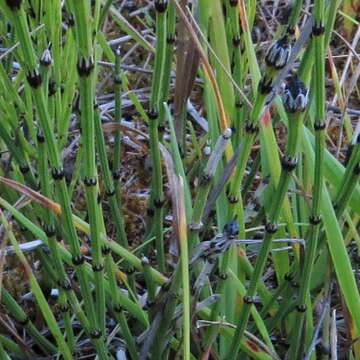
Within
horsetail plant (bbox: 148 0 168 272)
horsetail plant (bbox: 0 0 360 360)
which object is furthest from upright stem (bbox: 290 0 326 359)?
horsetail plant (bbox: 148 0 168 272)

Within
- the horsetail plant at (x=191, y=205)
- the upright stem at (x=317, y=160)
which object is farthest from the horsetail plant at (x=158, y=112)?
the upright stem at (x=317, y=160)

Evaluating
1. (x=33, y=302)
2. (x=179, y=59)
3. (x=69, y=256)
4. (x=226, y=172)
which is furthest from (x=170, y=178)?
(x=33, y=302)

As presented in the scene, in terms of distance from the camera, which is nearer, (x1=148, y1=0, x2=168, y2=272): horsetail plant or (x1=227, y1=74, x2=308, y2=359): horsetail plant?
(x1=227, y1=74, x2=308, y2=359): horsetail plant

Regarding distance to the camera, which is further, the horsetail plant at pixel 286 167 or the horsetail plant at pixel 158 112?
the horsetail plant at pixel 158 112

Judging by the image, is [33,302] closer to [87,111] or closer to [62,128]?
[62,128]

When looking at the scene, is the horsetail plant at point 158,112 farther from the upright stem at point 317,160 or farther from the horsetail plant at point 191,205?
the upright stem at point 317,160

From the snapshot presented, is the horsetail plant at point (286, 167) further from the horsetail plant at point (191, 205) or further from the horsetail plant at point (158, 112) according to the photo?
the horsetail plant at point (158, 112)

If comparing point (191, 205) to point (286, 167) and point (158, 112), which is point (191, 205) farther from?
point (286, 167)

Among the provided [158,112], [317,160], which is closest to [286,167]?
[317,160]

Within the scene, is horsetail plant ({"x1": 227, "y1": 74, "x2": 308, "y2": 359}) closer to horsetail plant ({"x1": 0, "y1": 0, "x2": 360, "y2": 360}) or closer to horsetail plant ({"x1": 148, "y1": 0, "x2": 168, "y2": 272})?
horsetail plant ({"x1": 0, "y1": 0, "x2": 360, "y2": 360})

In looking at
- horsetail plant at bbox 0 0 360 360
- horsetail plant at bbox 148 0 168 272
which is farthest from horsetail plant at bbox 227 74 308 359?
horsetail plant at bbox 148 0 168 272

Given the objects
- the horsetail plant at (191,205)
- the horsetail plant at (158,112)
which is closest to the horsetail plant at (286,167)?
the horsetail plant at (191,205)

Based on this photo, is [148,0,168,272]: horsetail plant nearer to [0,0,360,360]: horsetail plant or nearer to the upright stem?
[0,0,360,360]: horsetail plant
